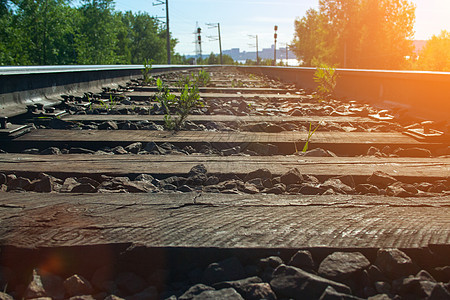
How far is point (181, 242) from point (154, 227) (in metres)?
0.14

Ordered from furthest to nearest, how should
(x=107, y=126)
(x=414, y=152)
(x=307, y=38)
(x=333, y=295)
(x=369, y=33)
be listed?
(x=307, y=38) → (x=369, y=33) → (x=107, y=126) → (x=414, y=152) → (x=333, y=295)

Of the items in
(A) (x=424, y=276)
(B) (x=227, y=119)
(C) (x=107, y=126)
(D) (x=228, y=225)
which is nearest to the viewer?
(A) (x=424, y=276)

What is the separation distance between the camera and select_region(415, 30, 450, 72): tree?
35.0m

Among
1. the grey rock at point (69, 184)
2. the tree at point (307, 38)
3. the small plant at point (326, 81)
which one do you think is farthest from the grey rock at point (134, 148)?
the tree at point (307, 38)

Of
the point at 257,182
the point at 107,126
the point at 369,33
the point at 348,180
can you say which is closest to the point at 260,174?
the point at 257,182

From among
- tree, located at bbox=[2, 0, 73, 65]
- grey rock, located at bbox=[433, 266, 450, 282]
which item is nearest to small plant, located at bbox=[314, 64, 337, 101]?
grey rock, located at bbox=[433, 266, 450, 282]

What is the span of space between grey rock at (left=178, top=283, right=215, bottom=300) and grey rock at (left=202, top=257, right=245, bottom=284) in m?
0.05

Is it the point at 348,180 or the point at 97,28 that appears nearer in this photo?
the point at 348,180

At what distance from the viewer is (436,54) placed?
Answer: 121 feet

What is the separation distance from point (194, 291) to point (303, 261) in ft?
1.01

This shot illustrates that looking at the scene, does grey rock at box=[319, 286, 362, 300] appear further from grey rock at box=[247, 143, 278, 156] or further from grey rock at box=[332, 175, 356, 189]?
grey rock at box=[247, 143, 278, 156]

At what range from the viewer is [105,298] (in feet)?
3.46

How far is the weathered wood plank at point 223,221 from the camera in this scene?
120cm

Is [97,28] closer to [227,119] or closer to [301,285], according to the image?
[227,119]
